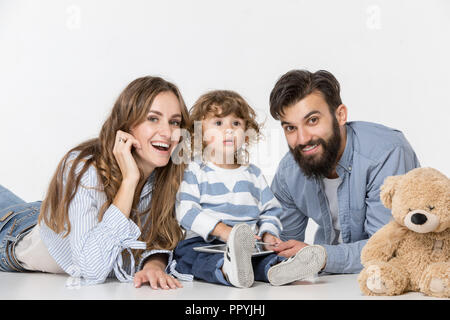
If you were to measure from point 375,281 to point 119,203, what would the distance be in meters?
0.89

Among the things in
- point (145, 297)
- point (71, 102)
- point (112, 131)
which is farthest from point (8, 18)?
point (145, 297)

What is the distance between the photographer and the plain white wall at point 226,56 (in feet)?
11.4

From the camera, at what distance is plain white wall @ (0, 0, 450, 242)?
11.4 ft

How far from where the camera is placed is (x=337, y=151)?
7.79 feet

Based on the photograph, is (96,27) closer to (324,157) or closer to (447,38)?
(324,157)

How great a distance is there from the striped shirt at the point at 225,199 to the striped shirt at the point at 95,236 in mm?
270

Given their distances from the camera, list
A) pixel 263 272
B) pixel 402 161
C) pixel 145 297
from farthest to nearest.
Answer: pixel 402 161 < pixel 263 272 < pixel 145 297

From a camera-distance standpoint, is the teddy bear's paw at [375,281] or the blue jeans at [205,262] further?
the blue jeans at [205,262]

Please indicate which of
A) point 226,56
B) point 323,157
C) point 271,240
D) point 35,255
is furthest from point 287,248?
point 226,56

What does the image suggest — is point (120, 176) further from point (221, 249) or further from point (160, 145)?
point (221, 249)

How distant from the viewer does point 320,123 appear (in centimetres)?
234

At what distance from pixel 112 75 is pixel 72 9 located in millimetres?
582

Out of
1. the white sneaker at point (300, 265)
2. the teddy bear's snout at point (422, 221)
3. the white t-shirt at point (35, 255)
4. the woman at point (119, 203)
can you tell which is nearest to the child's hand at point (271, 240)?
the white sneaker at point (300, 265)

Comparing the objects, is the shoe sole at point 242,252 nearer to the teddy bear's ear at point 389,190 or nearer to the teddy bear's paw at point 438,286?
the teddy bear's ear at point 389,190
